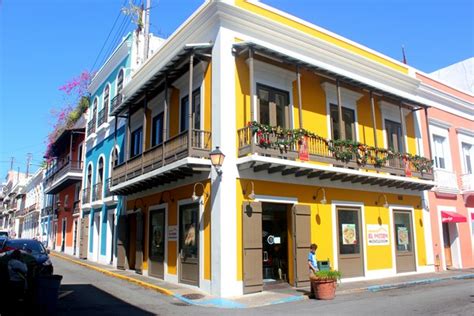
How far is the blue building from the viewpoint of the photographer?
2048 centimetres

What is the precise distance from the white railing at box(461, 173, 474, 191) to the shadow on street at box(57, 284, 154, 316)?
56.2ft

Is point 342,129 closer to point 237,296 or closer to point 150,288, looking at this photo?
point 237,296

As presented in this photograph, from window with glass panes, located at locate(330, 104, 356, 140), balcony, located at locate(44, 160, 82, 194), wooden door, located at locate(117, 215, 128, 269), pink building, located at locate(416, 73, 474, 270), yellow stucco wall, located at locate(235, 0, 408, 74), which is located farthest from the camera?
balcony, located at locate(44, 160, 82, 194)

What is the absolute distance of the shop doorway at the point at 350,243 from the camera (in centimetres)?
1433

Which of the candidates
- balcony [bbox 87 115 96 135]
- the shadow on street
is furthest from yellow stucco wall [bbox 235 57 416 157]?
balcony [bbox 87 115 96 135]

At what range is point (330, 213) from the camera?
14.3 metres

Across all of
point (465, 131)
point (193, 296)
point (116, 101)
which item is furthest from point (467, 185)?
point (116, 101)

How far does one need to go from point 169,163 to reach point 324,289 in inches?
240

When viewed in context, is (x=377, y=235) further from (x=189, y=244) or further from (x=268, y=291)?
(x=189, y=244)

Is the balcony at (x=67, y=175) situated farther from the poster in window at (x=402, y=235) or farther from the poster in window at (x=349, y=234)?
the poster in window at (x=402, y=235)

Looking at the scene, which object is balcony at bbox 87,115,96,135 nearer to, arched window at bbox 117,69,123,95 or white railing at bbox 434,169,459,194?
arched window at bbox 117,69,123,95

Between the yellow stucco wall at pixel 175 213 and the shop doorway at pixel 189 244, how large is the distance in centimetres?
37

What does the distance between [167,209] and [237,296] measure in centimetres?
480

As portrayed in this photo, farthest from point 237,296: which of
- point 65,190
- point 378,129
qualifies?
Answer: point 65,190
